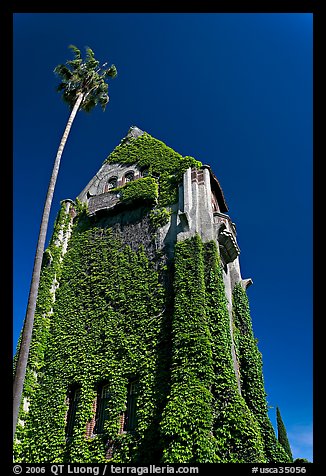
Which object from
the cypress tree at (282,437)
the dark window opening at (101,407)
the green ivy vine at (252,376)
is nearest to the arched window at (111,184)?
the green ivy vine at (252,376)

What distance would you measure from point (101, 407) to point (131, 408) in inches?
60.1

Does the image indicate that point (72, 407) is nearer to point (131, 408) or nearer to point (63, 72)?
point (131, 408)

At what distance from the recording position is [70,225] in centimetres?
2250

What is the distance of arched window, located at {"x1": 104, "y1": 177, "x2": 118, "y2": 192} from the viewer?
23.6 meters

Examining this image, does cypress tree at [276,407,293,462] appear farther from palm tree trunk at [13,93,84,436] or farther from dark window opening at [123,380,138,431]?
palm tree trunk at [13,93,84,436]

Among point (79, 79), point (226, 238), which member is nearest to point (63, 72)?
point (79, 79)

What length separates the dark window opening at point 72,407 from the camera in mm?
15125

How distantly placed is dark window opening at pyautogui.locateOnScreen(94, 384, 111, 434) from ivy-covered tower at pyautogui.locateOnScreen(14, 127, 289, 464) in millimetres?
43

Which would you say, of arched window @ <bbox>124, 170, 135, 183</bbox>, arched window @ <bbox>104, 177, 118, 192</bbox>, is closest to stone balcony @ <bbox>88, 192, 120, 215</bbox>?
arched window @ <bbox>104, 177, 118, 192</bbox>

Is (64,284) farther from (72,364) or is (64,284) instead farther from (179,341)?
(179,341)

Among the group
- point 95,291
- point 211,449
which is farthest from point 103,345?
point 211,449

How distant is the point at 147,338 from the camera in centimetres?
1544
